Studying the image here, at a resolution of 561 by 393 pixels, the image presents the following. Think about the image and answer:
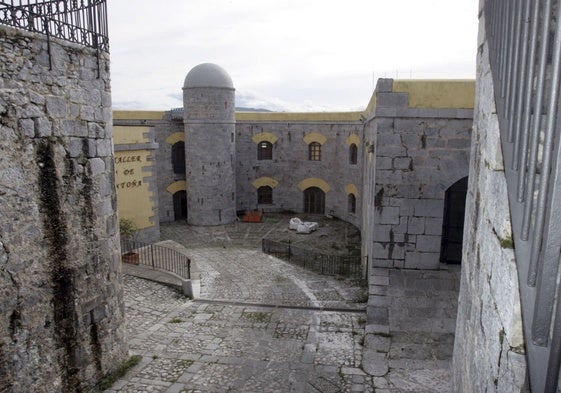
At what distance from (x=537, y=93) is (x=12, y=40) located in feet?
17.1

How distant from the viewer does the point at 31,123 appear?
4957 millimetres

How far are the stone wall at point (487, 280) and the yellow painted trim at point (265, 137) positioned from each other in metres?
20.2

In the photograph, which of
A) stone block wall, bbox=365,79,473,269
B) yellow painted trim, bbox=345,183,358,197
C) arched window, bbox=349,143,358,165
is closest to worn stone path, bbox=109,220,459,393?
stone block wall, bbox=365,79,473,269

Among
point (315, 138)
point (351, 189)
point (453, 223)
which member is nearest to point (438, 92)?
point (453, 223)

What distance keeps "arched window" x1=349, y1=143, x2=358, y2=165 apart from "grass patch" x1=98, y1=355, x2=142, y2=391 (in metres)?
16.0

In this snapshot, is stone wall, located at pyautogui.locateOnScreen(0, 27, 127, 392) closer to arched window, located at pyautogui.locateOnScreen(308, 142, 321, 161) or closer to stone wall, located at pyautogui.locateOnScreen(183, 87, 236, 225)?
stone wall, located at pyautogui.locateOnScreen(183, 87, 236, 225)

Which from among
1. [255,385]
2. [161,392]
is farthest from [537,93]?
[161,392]

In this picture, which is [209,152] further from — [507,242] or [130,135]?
[507,242]

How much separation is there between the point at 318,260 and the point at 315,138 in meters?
10.0

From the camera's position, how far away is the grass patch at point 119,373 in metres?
6.29

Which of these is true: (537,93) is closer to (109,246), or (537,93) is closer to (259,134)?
(109,246)

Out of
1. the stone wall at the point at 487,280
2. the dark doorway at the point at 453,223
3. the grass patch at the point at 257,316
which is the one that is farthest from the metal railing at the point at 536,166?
the grass patch at the point at 257,316

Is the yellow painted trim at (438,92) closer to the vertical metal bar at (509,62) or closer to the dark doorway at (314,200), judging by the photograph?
the vertical metal bar at (509,62)

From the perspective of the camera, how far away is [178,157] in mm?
22453
